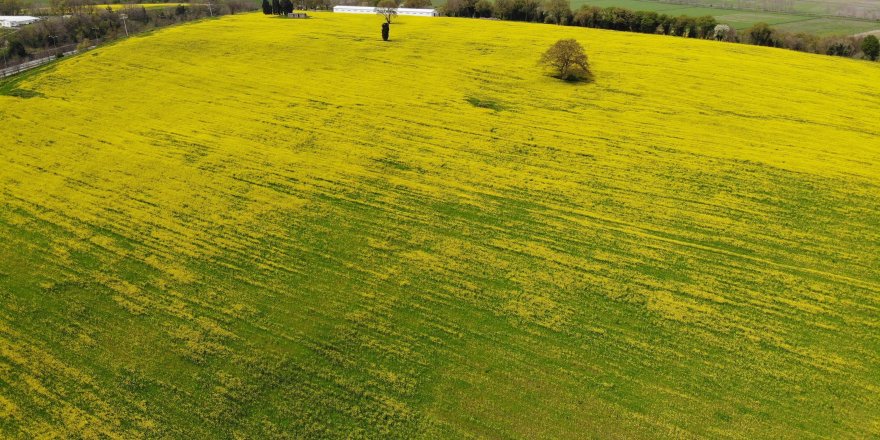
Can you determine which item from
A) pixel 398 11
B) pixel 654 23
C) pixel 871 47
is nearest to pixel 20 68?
pixel 398 11

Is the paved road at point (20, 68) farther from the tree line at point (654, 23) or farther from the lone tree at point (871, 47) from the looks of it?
the lone tree at point (871, 47)

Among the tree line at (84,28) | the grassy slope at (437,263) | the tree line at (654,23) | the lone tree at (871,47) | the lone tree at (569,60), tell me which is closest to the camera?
the grassy slope at (437,263)

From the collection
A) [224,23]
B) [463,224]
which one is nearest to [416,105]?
[463,224]

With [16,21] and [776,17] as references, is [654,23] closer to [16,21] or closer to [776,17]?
[776,17]

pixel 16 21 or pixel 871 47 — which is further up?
pixel 16 21

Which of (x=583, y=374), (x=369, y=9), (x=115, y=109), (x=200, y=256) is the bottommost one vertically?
(x=583, y=374)

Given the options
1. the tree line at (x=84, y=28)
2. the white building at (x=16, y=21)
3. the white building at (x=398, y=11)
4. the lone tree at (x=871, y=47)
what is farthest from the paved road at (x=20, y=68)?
the lone tree at (x=871, y=47)

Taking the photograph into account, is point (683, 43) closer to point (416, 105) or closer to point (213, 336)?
point (416, 105)
